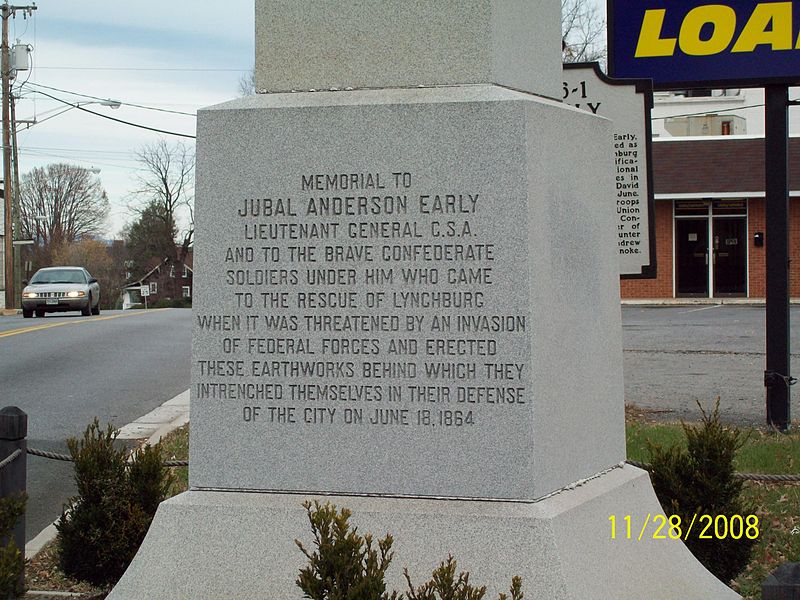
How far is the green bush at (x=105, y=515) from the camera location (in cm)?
550

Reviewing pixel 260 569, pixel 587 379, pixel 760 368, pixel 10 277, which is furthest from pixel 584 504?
A: pixel 10 277

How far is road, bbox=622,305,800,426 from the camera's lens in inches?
477

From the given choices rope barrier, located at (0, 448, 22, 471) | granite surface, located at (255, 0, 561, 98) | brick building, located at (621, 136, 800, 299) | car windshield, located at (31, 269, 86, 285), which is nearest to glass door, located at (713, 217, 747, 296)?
brick building, located at (621, 136, 800, 299)

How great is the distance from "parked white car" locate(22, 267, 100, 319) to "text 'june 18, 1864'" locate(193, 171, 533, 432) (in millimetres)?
30052

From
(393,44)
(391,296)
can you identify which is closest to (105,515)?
(391,296)

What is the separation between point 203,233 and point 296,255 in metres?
0.41

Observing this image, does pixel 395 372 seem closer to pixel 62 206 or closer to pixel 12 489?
pixel 12 489

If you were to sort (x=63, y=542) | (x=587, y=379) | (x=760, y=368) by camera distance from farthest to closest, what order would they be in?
1. (x=760, y=368)
2. (x=63, y=542)
3. (x=587, y=379)

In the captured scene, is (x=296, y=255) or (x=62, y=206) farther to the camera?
(x=62, y=206)

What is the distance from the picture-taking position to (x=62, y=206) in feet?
302

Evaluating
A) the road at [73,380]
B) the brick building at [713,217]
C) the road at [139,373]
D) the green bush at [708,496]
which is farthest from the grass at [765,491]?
the brick building at [713,217]

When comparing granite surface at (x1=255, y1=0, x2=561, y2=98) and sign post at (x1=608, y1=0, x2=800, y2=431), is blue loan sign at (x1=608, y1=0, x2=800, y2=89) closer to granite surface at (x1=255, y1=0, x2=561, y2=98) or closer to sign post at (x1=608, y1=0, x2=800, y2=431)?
sign post at (x1=608, y1=0, x2=800, y2=431)

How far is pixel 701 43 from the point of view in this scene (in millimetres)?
9695
